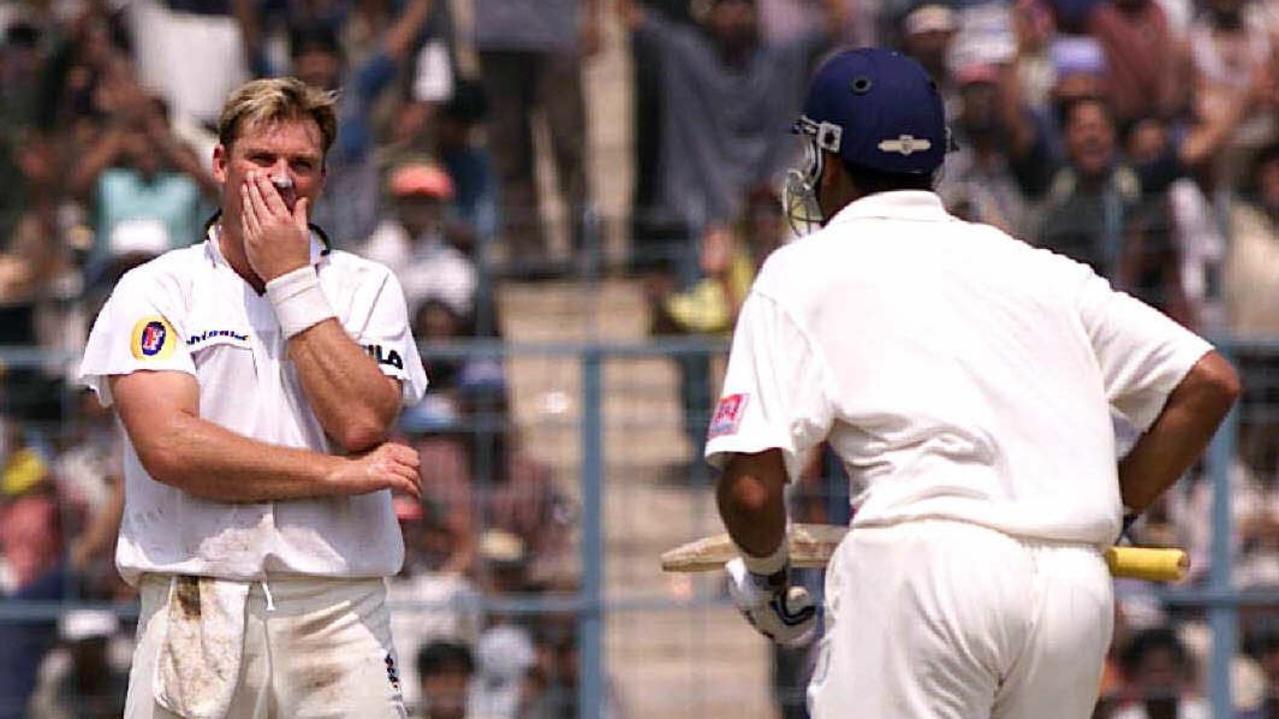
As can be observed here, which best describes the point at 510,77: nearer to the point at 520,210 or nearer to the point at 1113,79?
the point at 520,210

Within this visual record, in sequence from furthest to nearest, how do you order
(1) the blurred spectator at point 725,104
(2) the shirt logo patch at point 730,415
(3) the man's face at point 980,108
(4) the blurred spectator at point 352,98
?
1. (1) the blurred spectator at point 725,104
2. (3) the man's face at point 980,108
3. (4) the blurred spectator at point 352,98
4. (2) the shirt logo patch at point 730,415

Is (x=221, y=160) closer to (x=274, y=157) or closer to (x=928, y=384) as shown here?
(x=274, y=157)

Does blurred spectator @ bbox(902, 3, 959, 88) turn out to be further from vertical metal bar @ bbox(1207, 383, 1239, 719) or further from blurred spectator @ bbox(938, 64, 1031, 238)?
vertical metal bar @ bbox(1207, 383, 1239, 719)

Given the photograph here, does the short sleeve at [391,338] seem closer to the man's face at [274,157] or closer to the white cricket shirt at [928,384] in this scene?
the man's face at [274,157]

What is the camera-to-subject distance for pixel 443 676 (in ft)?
34.6

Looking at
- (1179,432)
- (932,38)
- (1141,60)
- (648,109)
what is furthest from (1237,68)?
(1179,432)

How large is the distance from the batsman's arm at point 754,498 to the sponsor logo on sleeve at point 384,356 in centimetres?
86

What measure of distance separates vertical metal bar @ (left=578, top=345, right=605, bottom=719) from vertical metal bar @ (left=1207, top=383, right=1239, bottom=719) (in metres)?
2.24

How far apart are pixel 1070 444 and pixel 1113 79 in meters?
8.57

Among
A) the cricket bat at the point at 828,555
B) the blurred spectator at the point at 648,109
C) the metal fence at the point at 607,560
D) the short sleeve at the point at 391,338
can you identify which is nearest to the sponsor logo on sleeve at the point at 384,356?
the short sleeve at the point at 391,338

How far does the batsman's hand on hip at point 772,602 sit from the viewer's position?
594 cm

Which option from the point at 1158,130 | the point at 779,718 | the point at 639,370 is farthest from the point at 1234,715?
the point at 1158,130

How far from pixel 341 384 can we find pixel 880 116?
1.24 metres

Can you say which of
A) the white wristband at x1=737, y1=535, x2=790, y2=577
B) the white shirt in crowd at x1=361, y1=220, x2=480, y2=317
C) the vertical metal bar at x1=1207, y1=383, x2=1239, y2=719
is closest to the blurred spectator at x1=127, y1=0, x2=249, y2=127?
the white shirt in crowd at x1=361, y1=220, x2=480, y2=317
